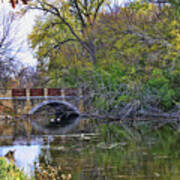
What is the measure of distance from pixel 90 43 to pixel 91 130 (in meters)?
10.0

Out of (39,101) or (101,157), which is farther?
(39,101)

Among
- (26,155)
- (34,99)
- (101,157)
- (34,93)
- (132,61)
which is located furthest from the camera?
(34,99)

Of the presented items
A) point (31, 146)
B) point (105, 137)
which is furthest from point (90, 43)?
point (31, 146)

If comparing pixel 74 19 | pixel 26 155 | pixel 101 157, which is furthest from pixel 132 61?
pixel 101 157

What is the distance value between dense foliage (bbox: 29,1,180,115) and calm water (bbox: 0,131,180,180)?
696 centimetres

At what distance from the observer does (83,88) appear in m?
24.5

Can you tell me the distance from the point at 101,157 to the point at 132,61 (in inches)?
517

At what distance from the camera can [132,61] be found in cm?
2412

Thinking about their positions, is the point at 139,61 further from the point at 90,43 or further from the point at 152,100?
the point at 90,43

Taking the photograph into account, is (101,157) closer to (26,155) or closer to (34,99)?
(26,155)

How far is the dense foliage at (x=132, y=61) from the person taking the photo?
72.0 feet

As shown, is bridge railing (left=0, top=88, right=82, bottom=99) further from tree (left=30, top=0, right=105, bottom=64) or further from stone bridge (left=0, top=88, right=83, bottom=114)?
tree (left=30, top=0, right=105, bottom=64)

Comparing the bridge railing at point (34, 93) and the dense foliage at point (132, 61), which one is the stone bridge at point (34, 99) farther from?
the dense foliage at point (132, 61)

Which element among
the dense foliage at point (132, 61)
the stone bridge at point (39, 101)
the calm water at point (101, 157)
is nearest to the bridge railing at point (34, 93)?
the stone bridge at point (39, 101)
